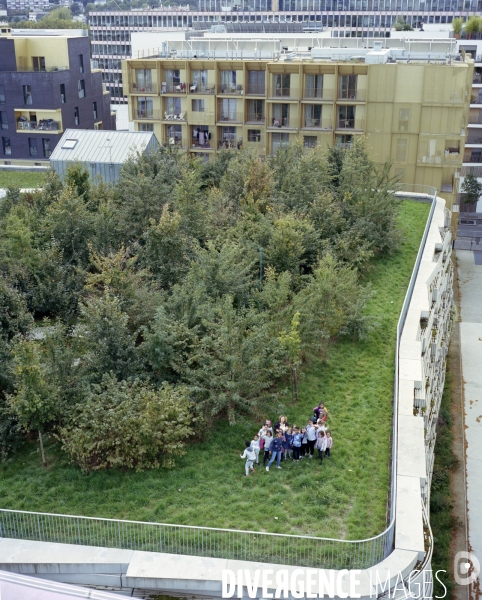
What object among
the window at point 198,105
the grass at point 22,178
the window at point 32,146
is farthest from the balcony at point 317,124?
the window at point 32,146

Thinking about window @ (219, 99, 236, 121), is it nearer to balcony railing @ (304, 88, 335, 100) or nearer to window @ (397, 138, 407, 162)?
balcony railing @ (304, 88, 335, 100)

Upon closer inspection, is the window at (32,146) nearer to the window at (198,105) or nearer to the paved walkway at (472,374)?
the window at (198,105)

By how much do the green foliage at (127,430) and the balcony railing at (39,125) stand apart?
57.2 metres

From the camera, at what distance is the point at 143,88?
6116 centimetres

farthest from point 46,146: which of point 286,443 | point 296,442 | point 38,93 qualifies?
point 296,442

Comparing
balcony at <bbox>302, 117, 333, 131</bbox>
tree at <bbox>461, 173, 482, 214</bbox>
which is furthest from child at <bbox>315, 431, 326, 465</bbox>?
tree at <bbox>461, 173, 482, 214</bbox>

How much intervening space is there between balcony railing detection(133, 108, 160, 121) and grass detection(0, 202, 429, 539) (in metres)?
44.8

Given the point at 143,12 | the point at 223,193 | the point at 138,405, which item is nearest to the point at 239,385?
the point at 138,405

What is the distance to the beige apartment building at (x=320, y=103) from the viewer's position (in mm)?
53406

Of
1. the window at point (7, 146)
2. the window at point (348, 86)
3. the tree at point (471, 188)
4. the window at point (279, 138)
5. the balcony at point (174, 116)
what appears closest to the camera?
the window at point (348, 86)

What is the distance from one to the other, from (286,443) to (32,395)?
6.74 meters

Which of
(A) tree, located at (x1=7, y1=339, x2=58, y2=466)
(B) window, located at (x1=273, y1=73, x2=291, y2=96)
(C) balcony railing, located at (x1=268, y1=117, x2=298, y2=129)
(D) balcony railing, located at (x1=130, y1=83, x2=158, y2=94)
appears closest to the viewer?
(A) tree, located at (x1=7, y1=339, x2=58, y2=466)

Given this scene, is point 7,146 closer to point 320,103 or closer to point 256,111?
point 256,111

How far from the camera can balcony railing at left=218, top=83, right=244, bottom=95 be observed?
58812 millimetres
